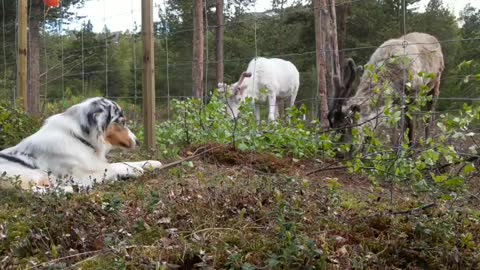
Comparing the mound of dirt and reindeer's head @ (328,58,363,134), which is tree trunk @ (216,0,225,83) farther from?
the mound of dirt

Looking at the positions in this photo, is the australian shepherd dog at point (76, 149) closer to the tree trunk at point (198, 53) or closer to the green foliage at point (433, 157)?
the green foliage at point (433, 157)

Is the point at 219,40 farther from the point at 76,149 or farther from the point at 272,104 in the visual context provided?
the point at 76,149

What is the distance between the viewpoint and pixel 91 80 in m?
16.4

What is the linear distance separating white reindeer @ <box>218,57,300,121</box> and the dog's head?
582 centimetres

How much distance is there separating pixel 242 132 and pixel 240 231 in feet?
11.8

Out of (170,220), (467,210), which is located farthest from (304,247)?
(467,210)

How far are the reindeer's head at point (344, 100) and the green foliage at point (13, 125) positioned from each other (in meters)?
3.71

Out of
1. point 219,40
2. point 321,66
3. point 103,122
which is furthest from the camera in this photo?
point 219,40

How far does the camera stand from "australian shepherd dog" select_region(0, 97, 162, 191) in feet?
15.6

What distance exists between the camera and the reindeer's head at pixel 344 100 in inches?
232

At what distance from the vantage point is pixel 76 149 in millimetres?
4949

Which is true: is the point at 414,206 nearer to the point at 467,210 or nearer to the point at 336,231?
the point at 467,210

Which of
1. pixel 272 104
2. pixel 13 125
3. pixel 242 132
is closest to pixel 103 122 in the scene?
pixel 242 132

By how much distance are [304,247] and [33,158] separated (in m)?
3.34
